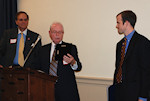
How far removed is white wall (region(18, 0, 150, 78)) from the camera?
3.93 metres

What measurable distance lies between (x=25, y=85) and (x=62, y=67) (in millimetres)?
673

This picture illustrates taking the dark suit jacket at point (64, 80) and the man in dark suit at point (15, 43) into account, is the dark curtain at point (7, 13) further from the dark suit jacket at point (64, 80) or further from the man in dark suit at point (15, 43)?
the dark suit jacket at point (64, 80)

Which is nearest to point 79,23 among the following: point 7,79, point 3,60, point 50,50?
point 50,50

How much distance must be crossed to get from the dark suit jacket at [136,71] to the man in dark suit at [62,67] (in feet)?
2.27

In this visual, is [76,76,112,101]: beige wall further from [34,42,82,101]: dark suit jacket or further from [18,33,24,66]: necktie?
[18,33,24,66]: necktie

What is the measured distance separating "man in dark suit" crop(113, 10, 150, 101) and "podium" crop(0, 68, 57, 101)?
83 cm

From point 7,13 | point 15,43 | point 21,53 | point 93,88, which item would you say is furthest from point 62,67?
point 7,13

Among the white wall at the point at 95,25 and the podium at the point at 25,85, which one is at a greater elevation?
the white wall at the point at 95,25

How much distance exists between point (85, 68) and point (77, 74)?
0.23 m

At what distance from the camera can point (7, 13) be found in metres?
5.21

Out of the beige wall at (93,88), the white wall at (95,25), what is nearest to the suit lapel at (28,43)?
the white wall at (95,25)

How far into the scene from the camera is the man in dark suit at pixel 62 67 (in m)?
3.36

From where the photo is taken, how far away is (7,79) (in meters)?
3.09

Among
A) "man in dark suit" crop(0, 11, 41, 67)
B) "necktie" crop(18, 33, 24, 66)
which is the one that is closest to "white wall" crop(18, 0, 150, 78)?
"man in dark suit" crop(0, 11, 41, 67)
